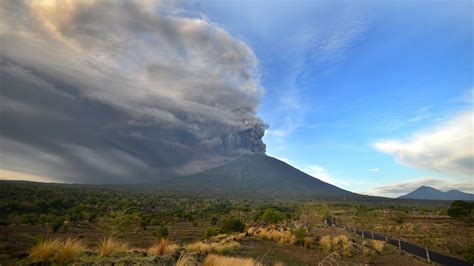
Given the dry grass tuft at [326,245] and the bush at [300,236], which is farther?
the bush at [300,236]

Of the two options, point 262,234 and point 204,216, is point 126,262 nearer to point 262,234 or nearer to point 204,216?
point 262,234

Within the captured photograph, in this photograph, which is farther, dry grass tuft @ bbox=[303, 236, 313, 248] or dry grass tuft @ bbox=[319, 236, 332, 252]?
dry grass tuft @ bbox=[303, 236, 313, 248]

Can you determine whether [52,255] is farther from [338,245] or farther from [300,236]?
[300,236]

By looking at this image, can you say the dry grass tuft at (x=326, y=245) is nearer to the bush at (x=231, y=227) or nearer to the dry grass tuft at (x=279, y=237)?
the dry grass tuft at (x=279, y=237)

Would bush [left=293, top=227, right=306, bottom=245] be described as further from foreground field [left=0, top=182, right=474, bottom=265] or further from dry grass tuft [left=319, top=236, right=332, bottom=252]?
dry grass tuft [left=319, top=236, right=332, bottom=252]

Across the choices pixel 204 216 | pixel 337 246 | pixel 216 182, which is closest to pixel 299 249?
pixel 337 246

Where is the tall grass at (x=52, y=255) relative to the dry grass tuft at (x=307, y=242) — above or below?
above

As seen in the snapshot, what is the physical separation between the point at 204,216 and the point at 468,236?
36967 mm

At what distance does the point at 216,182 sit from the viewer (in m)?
199

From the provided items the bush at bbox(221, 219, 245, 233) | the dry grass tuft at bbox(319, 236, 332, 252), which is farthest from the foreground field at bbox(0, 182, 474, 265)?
the bush at bbox(221, 219, 245, 233)

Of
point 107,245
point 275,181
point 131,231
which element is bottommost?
point 131,231

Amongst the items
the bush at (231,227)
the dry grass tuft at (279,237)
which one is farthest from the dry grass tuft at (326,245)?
the bush at (231,227)

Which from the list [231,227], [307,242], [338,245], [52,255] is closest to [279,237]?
[307,242]

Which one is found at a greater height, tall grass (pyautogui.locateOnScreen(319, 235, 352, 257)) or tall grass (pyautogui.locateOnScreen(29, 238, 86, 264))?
tall grass (pyautogui.locateOnScreen(29, 238, 86, 264))
